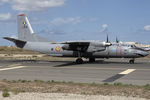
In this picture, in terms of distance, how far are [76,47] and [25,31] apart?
9.03 m

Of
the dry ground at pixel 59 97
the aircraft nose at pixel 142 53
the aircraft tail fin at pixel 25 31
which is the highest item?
the aircraft tail fin at pixel 25 31

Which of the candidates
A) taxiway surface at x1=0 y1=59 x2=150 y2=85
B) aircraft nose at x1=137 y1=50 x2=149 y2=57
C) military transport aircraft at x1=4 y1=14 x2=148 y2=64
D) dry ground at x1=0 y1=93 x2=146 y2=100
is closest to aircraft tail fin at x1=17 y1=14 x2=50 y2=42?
military transport aircraft at x1=4 y1=14 x2=148 y2=64

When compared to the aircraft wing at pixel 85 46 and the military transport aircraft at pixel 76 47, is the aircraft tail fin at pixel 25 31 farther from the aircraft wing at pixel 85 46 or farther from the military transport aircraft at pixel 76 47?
the aircraft wing at pixel 85 46

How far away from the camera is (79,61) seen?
1095 inches

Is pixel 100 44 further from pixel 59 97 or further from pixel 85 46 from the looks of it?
pixel 59 97

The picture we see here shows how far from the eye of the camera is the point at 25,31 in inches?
1256

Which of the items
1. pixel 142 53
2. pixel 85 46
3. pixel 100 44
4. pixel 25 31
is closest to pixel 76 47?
pixel 85 46

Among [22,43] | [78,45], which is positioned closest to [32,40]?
[22,43]

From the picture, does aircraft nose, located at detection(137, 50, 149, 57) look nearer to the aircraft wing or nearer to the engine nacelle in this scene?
the engine nacelle

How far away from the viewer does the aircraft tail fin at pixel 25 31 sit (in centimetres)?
3169

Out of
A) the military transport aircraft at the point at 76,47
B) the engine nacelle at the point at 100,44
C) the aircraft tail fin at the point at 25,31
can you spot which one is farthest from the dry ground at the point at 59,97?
the aircraft tail fin at the point at 25,31

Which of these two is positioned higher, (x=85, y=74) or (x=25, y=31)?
(x=25, y=31)

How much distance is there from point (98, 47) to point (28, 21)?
12.1 metres

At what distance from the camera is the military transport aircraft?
26.6 m
